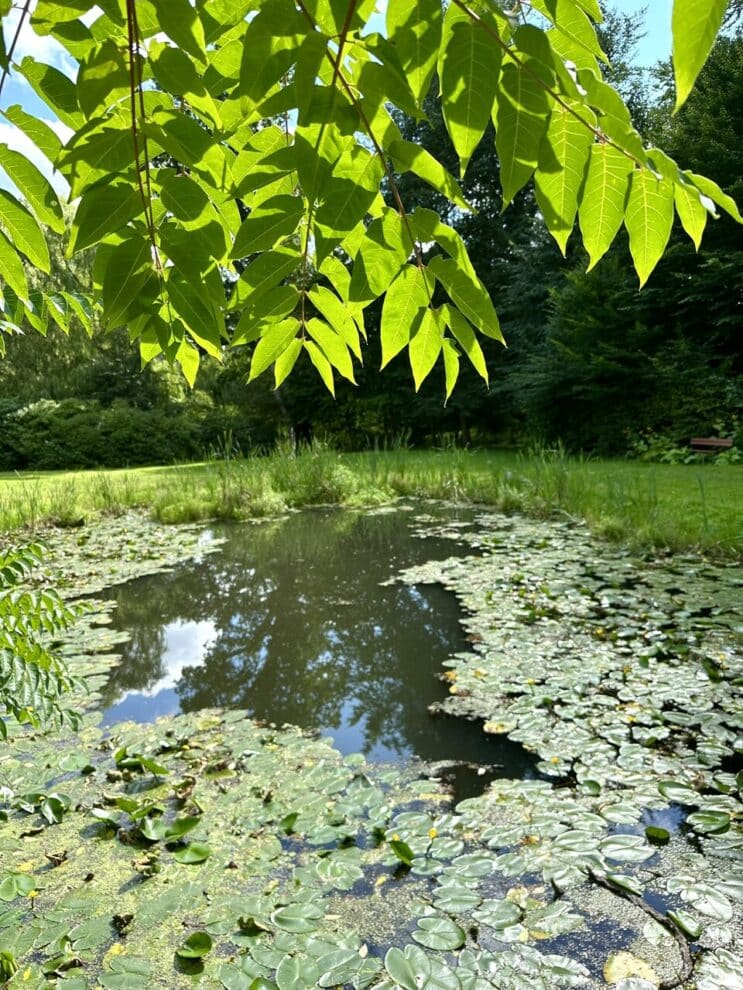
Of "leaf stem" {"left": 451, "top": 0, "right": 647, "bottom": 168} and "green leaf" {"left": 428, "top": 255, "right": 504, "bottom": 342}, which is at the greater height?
"leaf stem" {"left": 451, "top": 0, "right": 647, "bottom": 168}

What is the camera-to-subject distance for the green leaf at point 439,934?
1375 mm

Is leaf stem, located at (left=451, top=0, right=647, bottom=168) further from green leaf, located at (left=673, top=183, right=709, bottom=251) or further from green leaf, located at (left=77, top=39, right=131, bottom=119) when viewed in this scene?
green leaf, located at (left=77, top=39, right=131, bottom=119)

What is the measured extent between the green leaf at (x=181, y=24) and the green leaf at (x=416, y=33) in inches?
7.6

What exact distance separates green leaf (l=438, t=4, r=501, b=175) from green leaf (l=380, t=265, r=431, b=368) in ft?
0.78

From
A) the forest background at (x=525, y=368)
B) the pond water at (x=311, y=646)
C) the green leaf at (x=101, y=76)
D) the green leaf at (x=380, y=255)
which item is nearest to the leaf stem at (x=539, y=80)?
the green leaf at (x=380, y=255)

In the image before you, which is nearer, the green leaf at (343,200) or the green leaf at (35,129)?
the green leaf at (343,200)

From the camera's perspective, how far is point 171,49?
24.6 inches

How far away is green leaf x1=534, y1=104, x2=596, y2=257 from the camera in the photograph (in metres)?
0.65

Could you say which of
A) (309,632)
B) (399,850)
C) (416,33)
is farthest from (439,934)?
(309,632)

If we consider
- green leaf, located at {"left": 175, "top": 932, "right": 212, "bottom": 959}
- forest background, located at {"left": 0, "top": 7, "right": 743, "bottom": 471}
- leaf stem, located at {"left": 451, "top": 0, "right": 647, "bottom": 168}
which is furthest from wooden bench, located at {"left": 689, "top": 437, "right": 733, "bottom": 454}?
leaf stem, located at {"left": 451, "top": 0, "right": 647, "bottom": 168}

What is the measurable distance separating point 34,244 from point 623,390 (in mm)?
11351

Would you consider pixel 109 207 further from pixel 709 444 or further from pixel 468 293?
pixel 709 444

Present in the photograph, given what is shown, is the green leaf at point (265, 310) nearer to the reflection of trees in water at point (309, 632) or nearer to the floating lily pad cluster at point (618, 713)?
the floating lily pad cluster at point (618, 713)

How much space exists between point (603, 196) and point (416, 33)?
0.87ft
